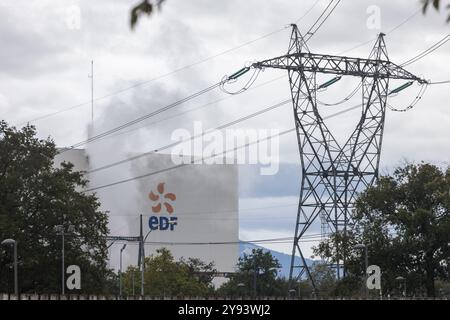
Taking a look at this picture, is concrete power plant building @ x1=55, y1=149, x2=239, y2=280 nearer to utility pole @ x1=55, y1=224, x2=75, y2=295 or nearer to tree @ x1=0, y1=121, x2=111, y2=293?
tree @ x1=0, y1=121, x2=111, y2=293

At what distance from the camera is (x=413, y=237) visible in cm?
8812

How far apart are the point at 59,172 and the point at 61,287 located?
11.5m

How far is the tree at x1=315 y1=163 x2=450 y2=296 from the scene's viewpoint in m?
87.2

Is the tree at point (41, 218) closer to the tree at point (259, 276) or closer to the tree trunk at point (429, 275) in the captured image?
the tree trunk at point (429, 275)

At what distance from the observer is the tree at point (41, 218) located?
80.0m

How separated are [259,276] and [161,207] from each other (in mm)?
31040

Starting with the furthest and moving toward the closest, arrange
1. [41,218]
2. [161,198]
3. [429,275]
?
1. [161,198]
2. [429,275]
3. [41,218]

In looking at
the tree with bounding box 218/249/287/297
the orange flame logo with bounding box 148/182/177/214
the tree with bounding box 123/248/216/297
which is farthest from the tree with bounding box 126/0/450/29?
the orange flame logo with bounding box 148/182/177/214

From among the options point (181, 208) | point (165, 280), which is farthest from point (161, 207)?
point (165, 280)

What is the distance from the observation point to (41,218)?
270 ft

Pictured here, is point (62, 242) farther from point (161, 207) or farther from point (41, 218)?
point (161, 207)

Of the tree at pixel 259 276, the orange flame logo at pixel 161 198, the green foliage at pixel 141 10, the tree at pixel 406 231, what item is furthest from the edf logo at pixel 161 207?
the green foliage at pixel 141 10

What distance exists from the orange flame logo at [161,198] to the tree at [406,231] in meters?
93.8
